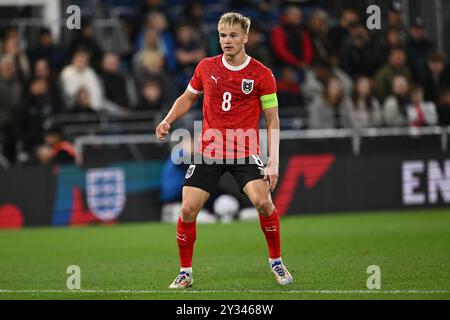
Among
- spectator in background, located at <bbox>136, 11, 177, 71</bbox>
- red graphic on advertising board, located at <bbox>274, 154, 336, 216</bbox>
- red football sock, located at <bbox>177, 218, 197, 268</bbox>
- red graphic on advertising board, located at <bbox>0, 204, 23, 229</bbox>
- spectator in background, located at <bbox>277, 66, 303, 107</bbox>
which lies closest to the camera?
red football sock, located at <bbox>177, 218, 197, 268</bbox>

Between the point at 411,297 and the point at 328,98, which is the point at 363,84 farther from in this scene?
the point at 411,297

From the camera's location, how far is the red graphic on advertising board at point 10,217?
1711cm

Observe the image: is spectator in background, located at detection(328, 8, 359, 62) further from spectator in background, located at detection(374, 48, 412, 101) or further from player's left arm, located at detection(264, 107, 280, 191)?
player's left arm, located at detection(264, 107, 280, 191)

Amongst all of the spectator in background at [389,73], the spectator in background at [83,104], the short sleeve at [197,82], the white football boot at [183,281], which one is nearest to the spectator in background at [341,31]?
the spectator in background at [389,73]

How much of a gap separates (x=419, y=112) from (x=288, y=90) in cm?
251

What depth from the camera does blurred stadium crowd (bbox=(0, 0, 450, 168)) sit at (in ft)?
60.8

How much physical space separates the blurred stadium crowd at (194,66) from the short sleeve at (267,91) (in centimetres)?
915

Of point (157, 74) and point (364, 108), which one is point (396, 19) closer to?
point (364, 108)

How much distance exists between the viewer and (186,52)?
19.8 m


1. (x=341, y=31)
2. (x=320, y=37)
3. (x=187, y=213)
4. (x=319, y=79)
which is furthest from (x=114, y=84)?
(x=187, y=213)

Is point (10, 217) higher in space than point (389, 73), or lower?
lower

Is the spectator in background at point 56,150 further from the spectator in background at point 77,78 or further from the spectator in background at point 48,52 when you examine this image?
the spectator in background at point 48,52

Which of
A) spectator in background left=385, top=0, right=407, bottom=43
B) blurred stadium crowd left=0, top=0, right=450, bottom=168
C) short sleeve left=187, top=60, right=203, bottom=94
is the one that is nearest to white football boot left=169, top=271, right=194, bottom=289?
short sleeve left=187, top=60, right=203, bottom=94

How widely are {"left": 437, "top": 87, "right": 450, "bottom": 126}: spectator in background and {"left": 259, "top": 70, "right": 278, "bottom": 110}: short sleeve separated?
10421mm
